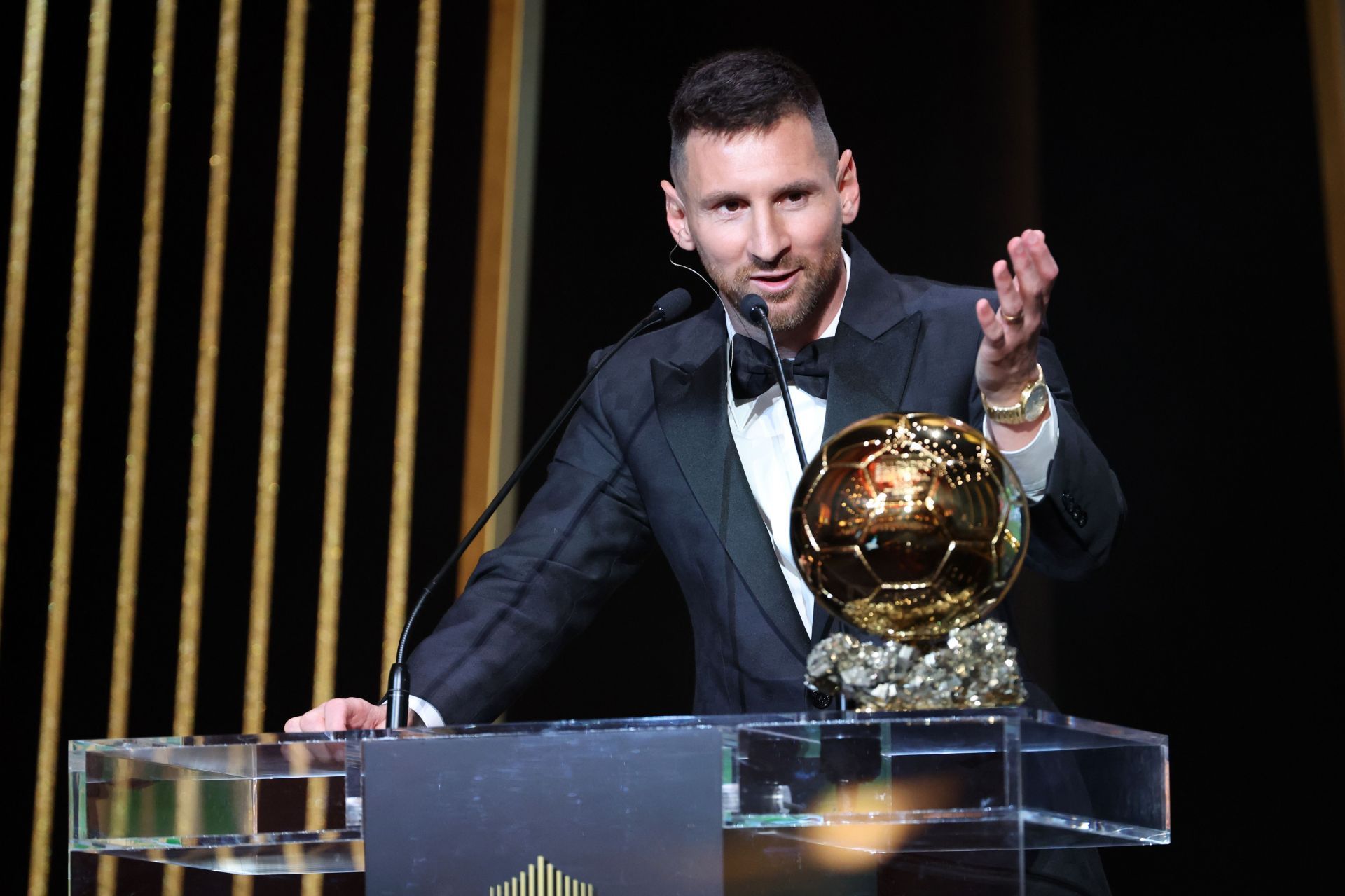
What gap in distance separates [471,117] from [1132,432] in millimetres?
1626

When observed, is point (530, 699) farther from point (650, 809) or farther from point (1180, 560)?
point (650, 809)

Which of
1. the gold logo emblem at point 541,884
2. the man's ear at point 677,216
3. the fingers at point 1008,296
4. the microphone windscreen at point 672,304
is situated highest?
the man's ear at point 677,216

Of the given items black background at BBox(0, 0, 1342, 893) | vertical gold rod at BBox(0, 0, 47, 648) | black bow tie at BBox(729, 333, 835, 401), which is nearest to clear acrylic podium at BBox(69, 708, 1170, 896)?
black bow tie at BBox(729, 333, 835, 401)

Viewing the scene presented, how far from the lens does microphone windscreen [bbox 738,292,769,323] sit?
1689 millimetres

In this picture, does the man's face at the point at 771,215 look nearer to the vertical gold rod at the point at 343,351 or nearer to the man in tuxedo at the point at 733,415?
the man in tuxedo at the point at 733,415

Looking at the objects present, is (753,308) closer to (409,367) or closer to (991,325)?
(991,325)

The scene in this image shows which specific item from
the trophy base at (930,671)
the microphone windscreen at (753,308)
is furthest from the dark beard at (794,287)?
the trophy base at (930,671)

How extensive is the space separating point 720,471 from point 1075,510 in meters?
0.52

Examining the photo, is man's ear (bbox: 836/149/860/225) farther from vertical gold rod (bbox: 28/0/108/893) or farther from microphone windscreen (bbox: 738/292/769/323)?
vertical gold rod (bbox: 28/0/108/893)

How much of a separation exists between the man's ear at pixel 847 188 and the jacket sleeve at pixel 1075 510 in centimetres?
58

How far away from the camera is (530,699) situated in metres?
3.14

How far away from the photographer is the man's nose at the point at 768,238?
6.45 ft

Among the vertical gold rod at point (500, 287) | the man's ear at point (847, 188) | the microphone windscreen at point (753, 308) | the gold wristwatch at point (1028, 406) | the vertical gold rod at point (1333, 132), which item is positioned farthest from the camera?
the vertical gold rod at point (500, 287)

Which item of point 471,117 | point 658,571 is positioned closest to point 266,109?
point 471,117
